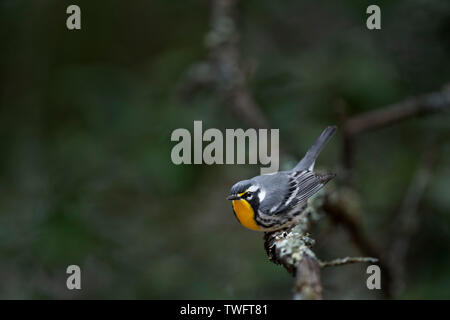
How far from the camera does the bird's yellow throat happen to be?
9.50 feet

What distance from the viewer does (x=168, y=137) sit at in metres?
5.21

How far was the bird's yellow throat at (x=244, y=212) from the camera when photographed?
9.50 feet

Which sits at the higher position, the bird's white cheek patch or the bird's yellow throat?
the bird's white cheek patch

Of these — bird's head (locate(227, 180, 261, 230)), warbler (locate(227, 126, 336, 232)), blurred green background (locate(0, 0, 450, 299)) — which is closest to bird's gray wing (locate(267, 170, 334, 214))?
warbler (locate(227, 126, 336, 232))

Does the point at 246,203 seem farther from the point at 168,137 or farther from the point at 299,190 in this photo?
the point at 168,137

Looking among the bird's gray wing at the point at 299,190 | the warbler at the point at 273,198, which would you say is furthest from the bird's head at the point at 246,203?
the bird's gray wing at the point at 299,190

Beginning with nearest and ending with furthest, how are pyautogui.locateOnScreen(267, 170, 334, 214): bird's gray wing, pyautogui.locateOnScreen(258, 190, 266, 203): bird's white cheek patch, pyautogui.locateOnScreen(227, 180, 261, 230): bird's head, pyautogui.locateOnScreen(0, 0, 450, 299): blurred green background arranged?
pyautogui.locateOnScreen(227, 180, 261, 230): bird's head < pyautogui.locateOnScreen(267, 170, 334, 214): bird's gray wing < pyautogui.locateOnScreen(258, 190, 266, 203): bird's white cheek patch < pyautogui.locateOnScreen(0, 0, 450, 299): blurred green background

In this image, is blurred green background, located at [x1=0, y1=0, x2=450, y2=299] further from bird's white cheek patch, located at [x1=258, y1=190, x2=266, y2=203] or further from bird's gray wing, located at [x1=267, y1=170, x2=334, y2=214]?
bird's white cheek patch, located at [x1=258, y1=190, x2=266, y2=203]

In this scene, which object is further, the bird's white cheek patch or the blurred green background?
the blurred green background

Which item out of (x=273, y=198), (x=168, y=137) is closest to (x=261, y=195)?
(x=273, y=198)

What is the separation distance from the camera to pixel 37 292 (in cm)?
459

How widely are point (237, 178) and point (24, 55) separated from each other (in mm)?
3085

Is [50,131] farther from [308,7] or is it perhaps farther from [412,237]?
[412,237]
